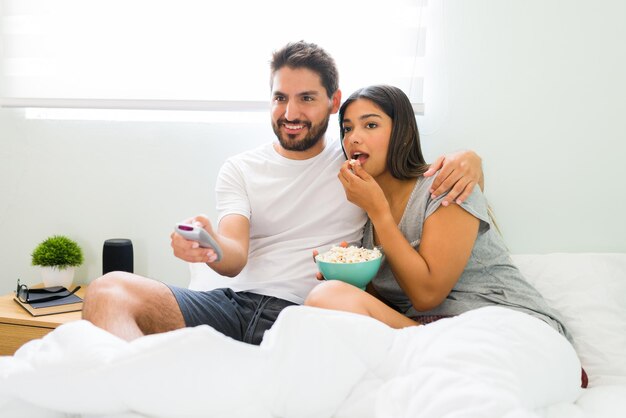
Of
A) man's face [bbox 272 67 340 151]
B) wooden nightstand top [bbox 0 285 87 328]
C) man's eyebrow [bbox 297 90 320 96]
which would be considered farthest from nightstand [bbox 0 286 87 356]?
man's eyebrow [bbox 297 90 320 96]

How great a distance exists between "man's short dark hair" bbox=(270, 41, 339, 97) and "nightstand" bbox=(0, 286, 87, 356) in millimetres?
1043

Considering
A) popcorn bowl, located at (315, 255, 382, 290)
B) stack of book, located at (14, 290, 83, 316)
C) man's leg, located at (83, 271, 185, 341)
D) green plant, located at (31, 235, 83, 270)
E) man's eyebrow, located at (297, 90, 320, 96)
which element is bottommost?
stack of book, located at (14, 290, 83, 316)

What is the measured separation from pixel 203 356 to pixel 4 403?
0.34 m

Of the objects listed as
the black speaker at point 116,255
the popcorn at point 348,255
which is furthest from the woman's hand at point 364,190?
the black speaker at point 116,255

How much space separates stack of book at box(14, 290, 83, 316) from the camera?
1.97 metres

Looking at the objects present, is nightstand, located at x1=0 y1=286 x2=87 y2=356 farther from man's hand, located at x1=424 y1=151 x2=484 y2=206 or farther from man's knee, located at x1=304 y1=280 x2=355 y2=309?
man's hand, located at x1=424 y1=151 x2=484 y2=206

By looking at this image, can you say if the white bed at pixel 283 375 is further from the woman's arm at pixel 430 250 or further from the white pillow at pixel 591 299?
the white pillow at pixel 591 299

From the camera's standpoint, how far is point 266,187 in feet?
5.94

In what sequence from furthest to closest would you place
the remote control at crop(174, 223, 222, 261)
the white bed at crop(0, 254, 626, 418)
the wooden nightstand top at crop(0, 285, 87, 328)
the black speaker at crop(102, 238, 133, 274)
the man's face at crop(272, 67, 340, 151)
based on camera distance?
the black speaker at crop(102, 238, 133, 274) → the wooden nightstand top at crop(0, 285, 87, 328) → the man's face at crop(272, 67, 340, 151) → the remote control at crop(174, 223, 222, 261) → the white bed at crop(0, 254, 626, 418)

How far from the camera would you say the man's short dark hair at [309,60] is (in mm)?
1805

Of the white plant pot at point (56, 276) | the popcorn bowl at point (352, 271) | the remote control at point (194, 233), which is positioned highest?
the remote control at point (194, 233)

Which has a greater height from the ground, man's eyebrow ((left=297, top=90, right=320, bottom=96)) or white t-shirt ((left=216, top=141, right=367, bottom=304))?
→ man's eyebrow ((left=297, top=90, right=320, bottom=96))

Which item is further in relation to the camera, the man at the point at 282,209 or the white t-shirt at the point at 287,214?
the white t-shirt at the point at 287,214

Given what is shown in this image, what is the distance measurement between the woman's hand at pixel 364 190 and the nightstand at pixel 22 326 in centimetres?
101
